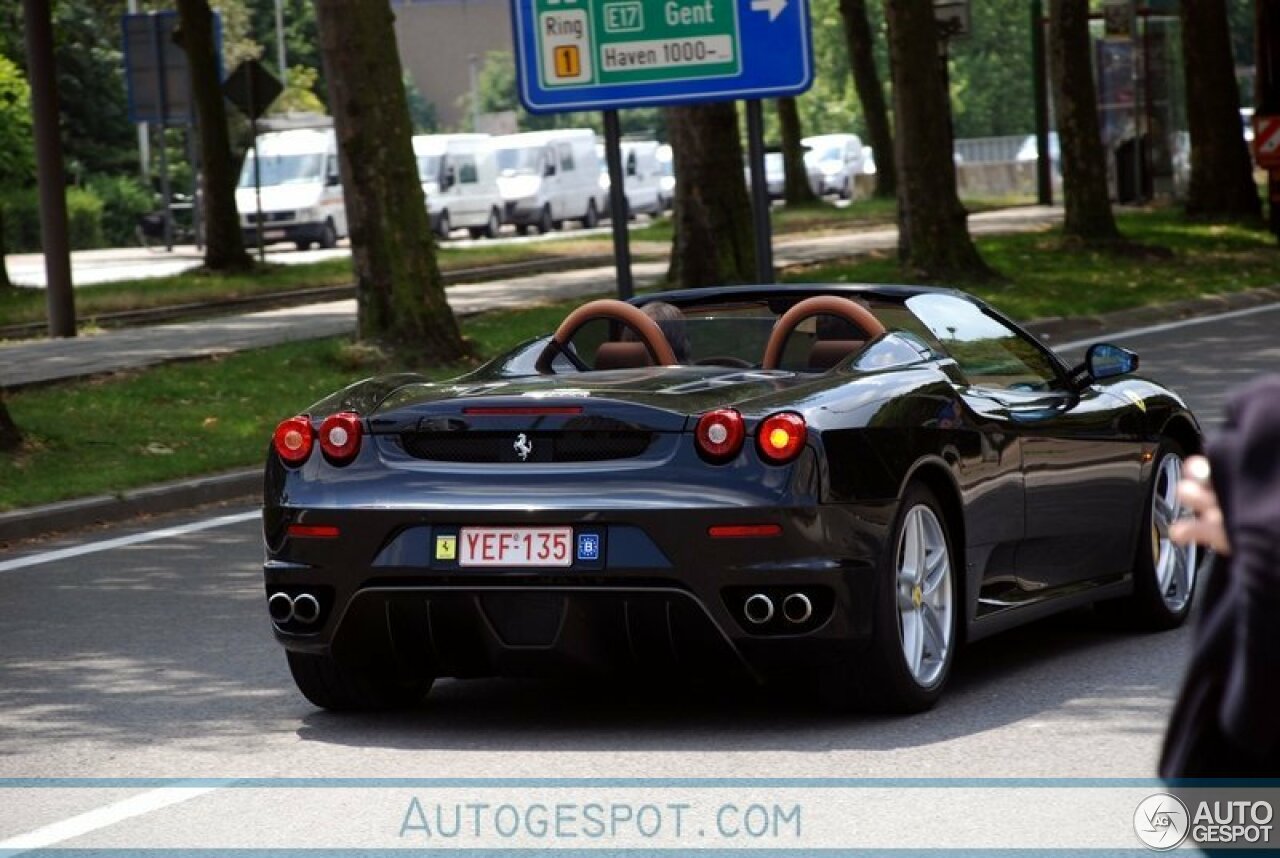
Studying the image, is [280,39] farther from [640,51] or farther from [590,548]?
[590,548]

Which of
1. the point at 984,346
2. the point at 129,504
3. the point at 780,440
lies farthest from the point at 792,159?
the point at 780,440

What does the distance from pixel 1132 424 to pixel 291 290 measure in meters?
23.3

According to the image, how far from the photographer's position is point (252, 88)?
101 ft

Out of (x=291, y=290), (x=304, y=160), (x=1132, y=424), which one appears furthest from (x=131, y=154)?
(x=1132, y=424)

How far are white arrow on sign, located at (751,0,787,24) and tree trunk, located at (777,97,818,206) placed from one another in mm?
35546

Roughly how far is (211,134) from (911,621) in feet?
91.0

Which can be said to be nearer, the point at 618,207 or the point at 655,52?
the point at 618,207

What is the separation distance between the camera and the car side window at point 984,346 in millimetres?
8375

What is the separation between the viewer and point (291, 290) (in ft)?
103

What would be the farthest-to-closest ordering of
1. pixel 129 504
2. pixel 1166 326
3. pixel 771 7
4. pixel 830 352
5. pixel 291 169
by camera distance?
1. pixel 291 169
2. pixel 1166 326
3. pixel 771 7
4. pixel 129 504
5. pixel 830 352

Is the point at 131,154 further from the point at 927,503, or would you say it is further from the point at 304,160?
the point at 927,503

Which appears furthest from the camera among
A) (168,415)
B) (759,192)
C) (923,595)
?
(168,415)

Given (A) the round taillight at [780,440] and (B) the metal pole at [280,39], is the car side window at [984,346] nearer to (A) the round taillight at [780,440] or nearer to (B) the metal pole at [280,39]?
(A) the round taillight at [780,440]

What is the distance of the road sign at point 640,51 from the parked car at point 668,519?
366 inches
